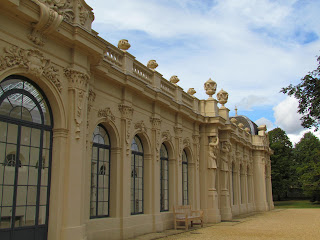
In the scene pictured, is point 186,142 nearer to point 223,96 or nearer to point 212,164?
point 212,164

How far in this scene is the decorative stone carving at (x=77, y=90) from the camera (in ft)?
29.9

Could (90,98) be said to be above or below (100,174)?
above

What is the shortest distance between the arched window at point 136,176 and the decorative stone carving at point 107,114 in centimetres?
197

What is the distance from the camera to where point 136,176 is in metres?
13.5

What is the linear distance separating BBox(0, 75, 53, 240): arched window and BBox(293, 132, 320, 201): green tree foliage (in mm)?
33950

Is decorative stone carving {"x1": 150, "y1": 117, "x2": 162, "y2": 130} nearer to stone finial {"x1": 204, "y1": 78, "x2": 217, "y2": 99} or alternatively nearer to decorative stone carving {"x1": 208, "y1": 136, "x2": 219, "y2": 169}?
decorative stone carving {"x1": 208, "y1": 136, "x2": 219, "y2": 169}

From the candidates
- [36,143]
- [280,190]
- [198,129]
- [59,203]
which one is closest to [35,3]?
[36,143]

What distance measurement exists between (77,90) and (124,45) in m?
4.11

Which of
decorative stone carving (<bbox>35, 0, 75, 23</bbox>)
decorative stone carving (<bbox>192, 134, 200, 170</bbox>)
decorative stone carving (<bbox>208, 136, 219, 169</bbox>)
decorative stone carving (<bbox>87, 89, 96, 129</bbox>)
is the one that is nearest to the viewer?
decorative stone carving (<bbox>35, 0, 75, 23</bbox>)

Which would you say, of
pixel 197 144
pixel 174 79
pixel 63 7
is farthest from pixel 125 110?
pixel 197 144

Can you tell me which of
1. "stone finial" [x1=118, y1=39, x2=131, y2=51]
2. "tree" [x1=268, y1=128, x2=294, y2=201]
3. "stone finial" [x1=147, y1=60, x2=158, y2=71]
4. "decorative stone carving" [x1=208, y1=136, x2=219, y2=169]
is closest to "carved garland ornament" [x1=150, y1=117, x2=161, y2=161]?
"stone finial" [x1=147, y1=60, x2=158, y2=71]

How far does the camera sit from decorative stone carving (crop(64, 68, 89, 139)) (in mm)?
9109

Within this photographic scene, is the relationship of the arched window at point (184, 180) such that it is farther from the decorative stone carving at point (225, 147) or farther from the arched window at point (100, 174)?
the arched window at point (100, 174)

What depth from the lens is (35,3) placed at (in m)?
7.88
